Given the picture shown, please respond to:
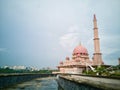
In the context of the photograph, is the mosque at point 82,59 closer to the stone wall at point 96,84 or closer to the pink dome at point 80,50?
the pink dome at point 80,50

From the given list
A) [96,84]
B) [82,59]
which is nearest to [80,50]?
[82,59]

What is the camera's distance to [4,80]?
107ft

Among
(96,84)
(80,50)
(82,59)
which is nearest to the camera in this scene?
(96,84)

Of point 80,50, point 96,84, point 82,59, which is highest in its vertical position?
point 80,50

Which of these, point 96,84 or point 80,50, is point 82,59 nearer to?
point 80,50

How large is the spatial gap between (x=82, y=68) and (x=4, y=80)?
105 ft

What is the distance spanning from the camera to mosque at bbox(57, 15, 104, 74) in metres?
53.3

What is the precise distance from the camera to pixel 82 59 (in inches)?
2445

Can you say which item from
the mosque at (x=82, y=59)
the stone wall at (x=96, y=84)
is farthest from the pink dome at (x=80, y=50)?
the stone wall at (x=96, y=84)

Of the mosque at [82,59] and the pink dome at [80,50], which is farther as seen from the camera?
the pink dome at [80,50]

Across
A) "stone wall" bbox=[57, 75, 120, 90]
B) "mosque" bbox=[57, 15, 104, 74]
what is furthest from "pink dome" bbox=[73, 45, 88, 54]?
"stone wall" bbox=[57, 75, 120, 90]

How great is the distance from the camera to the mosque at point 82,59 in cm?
5334

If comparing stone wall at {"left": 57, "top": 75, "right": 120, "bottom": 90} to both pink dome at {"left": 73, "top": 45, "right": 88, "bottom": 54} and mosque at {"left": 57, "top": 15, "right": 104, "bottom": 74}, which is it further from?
pink dome at {"left": 73, "top": 45, "right": 88, "bottom": 54}

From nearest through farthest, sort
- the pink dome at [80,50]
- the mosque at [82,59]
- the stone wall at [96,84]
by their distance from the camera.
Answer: the stone wall at [96,84], the mosque at [82,59], the pink dome at [80,50]
